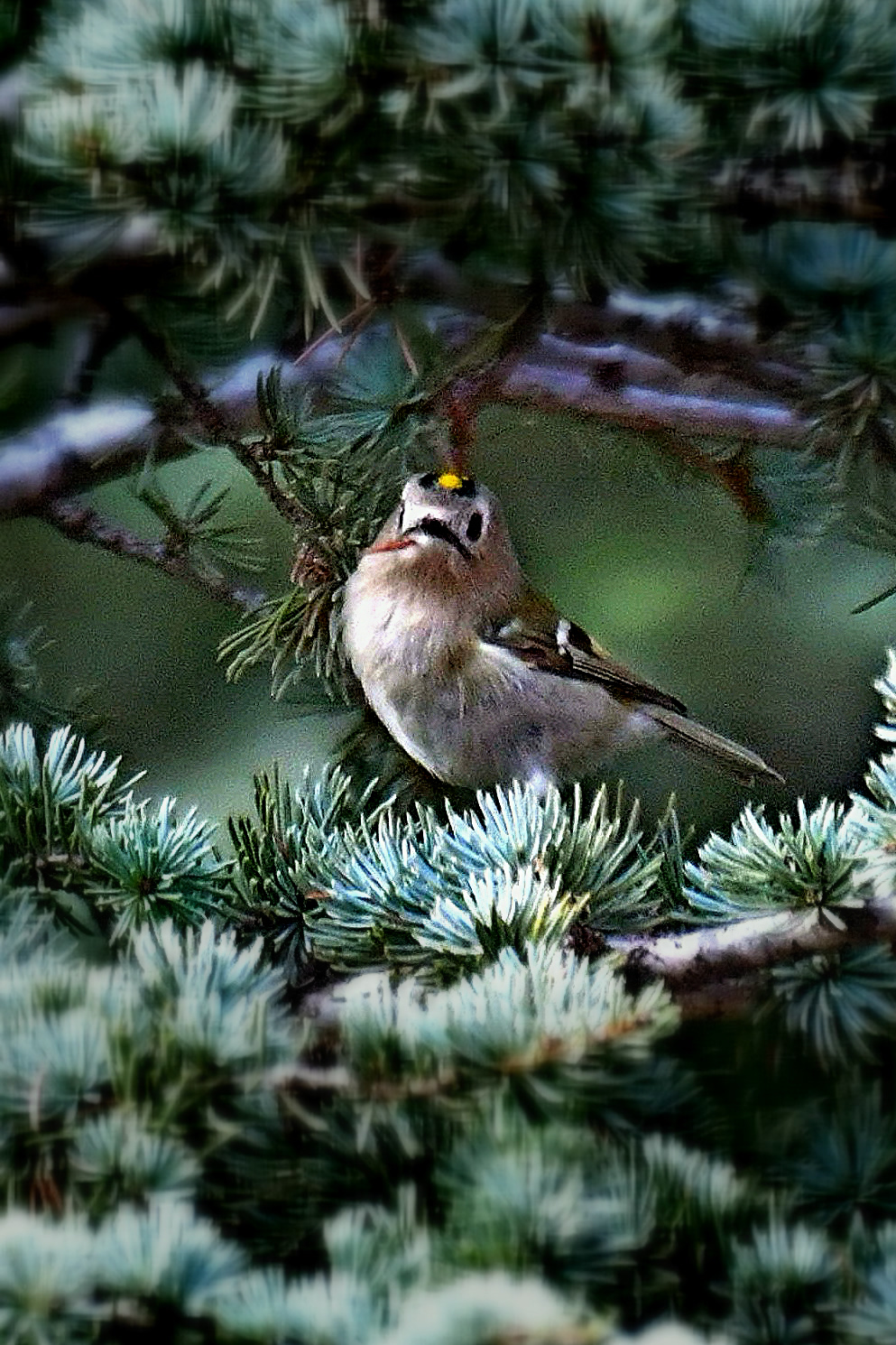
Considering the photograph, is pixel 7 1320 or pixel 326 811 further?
pixel 326 811

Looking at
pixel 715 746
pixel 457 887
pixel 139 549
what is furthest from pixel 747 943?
pixel 139 549

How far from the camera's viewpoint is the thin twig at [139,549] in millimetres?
821

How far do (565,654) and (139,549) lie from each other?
0.26 m

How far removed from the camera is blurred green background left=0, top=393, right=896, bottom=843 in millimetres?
837

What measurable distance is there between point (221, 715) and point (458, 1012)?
20.0 inches

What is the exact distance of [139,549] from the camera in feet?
2.81

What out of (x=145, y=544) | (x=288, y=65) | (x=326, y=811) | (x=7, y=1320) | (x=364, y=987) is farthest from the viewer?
(x=145, y=544)

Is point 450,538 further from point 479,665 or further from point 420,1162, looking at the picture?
point 420,1162

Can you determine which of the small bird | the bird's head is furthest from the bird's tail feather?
the bird's head

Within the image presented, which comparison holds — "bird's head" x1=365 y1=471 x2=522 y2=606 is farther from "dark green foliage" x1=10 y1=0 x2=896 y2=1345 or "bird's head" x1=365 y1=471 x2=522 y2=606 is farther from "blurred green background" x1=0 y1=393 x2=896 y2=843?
"dark green foliage" x1=10 y1=0 x2=896 y2=1345

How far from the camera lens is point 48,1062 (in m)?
0.40

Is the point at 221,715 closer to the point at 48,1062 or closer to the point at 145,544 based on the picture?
the point at 145,544

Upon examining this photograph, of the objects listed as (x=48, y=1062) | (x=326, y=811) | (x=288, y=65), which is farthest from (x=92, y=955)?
(x=288, y=65)

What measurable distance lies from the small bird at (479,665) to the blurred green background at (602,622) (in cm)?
2
